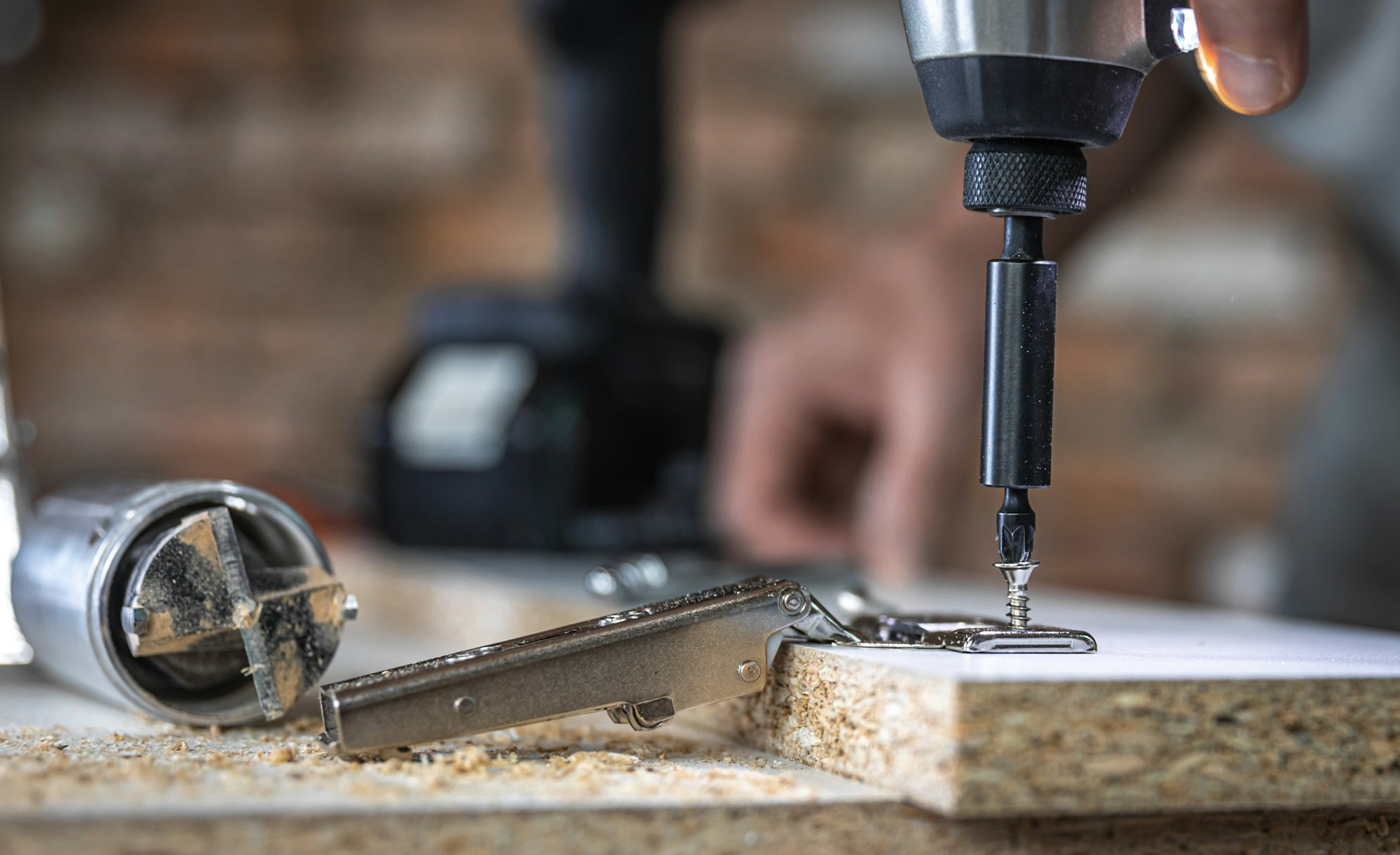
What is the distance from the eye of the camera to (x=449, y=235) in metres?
2.01

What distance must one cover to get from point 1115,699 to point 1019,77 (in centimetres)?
19

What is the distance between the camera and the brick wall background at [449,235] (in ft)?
6.46

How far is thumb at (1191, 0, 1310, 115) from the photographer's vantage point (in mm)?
454

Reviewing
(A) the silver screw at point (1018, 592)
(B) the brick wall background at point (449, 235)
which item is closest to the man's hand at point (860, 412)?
(A) the silver screw at point (1018, 592)

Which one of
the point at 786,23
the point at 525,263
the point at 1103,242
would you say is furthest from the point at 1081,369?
the point at 525,263

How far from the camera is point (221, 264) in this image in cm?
199

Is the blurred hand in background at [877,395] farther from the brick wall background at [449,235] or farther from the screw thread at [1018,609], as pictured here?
the brick wall background at [449,235]

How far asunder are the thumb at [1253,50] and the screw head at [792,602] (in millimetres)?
226

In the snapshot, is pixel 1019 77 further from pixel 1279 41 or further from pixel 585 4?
A: pixel 585 4

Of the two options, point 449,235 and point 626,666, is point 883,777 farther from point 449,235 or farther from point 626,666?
point 449,235

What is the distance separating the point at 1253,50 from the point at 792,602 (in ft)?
0.79

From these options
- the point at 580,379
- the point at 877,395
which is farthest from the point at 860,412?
the point at 580,379

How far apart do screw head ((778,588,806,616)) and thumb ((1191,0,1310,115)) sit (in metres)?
0.23

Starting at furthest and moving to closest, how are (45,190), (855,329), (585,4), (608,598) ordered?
(45,190) < (855,329) < (585,4) < (608,598)
